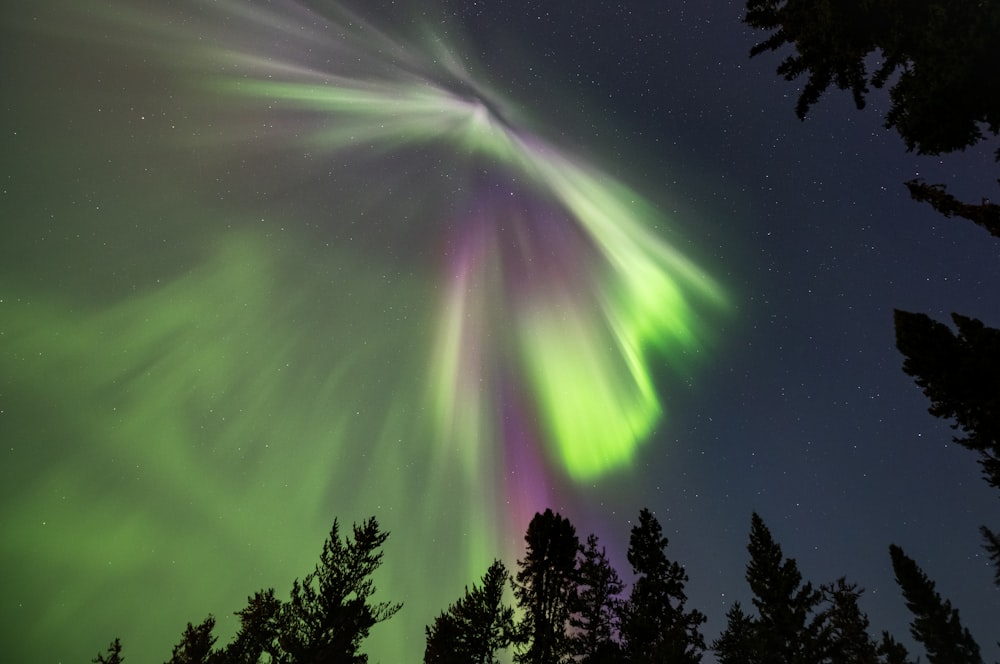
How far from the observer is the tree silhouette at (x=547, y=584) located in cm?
2195

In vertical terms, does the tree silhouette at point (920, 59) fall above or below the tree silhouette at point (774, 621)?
above

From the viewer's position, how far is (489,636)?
22922mm

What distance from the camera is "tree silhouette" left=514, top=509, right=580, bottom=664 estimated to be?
22.0m

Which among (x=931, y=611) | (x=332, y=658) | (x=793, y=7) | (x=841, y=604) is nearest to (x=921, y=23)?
(x=793, y=7)

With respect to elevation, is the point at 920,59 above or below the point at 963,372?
above

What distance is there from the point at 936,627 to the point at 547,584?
36.0m

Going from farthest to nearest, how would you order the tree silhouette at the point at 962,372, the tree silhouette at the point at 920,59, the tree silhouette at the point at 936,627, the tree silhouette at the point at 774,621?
the tree silhouette at the point at 936,627
the tree silhouette at the point at 774,621
the tree silhouette at the point at 962,372
the tree silhouette at the point at 920,59

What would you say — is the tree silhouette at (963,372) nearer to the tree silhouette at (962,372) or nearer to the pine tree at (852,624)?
the tree silhouette at (962,372)

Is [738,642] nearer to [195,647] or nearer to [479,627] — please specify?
[479,627]

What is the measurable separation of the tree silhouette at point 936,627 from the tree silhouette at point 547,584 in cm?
3375

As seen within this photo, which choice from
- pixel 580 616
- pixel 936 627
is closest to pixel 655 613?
pixel 580 616

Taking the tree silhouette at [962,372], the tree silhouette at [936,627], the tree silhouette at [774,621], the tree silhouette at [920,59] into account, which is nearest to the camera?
the tree silhouette at [920,59]

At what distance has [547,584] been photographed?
24516mm

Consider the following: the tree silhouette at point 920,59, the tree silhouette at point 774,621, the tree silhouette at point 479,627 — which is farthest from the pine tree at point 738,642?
the tree silhouette at point 920,59
